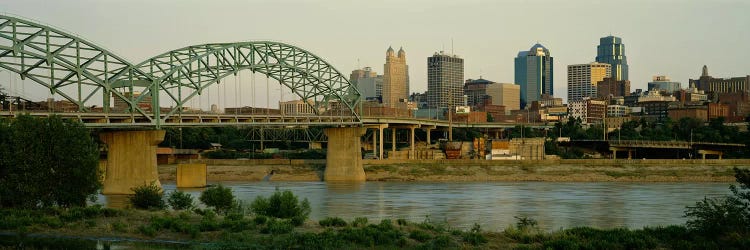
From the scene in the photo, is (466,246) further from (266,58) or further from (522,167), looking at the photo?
(522,167)

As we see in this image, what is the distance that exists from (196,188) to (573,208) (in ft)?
147

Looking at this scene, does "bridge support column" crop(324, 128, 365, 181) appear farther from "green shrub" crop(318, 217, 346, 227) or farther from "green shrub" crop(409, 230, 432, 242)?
"green shrub" crop(409, 230, 432, 242)

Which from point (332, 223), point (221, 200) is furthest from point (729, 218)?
point (221, 200)

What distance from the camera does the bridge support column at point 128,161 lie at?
8134 cm

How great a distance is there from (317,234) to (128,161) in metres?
47.5

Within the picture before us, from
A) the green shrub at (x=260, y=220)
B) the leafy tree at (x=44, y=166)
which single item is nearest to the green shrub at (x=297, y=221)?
the green shrub at (x=260, y=220)

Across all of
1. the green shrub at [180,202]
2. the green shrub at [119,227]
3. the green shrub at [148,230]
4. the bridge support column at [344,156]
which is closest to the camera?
the green shrub at [148,230]

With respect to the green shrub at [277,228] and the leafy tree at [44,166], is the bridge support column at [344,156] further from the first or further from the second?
the green shrub at [277,228]

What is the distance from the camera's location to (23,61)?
256 feet

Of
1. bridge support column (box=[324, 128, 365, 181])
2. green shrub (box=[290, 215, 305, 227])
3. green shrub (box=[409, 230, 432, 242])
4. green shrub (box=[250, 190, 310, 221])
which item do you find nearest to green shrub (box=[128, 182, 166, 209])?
green shrub (box=[250, 190, 310, 221])

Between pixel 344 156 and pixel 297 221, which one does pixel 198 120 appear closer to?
pixel 344 156

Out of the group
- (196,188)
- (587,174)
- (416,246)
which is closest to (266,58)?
(196,188)

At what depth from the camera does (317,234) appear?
39.0m

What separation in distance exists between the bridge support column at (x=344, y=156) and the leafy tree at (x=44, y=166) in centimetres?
6224
